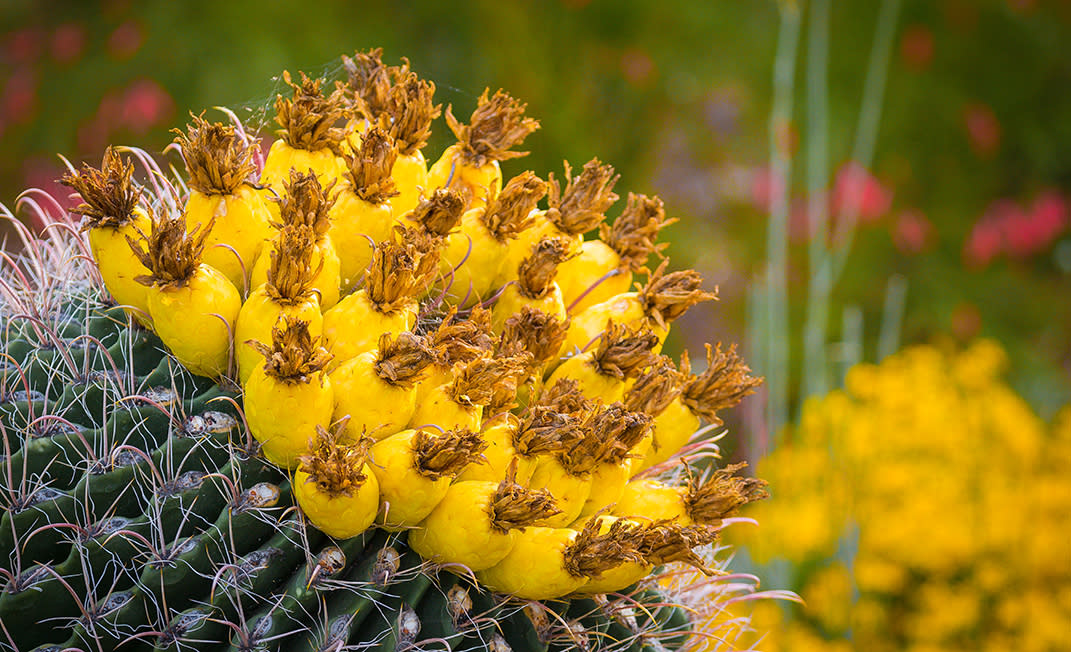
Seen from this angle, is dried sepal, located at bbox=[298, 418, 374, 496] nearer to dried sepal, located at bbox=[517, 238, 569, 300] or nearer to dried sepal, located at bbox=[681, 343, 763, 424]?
dried sepal, located at bbox=[517, 238, 569, 300]

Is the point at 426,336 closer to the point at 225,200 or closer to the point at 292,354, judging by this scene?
the point at 292,354

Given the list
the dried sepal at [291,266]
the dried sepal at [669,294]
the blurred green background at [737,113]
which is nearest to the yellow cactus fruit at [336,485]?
the dried sepal at [291,266]

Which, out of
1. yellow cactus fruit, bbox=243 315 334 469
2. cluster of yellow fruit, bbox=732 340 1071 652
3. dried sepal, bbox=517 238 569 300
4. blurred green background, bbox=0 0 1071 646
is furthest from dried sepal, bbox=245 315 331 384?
cluster of yellow fruit, bbox=732 340 1071 652

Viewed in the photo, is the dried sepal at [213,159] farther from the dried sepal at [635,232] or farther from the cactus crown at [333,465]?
the dried sepal at [635,232]

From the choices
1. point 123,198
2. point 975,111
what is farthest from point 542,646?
point 975,111

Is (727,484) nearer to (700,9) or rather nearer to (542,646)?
(542,646)

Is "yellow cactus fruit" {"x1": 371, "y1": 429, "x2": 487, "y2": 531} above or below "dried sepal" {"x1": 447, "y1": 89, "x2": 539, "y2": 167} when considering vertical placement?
below
